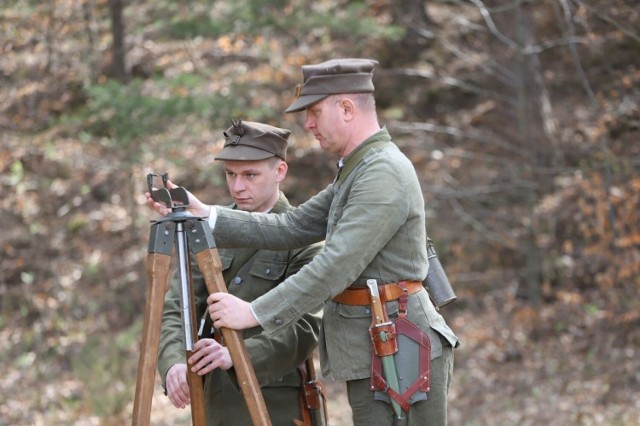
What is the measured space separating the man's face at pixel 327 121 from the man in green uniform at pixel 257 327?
20.6 inches

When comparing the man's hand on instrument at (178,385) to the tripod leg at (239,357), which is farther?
the man's hand on instrument at (178,385)

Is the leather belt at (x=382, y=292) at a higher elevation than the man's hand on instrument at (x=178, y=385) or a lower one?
higher

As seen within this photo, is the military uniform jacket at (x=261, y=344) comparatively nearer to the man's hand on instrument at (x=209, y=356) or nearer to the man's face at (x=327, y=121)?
the man's hand on instrument at (x=209, y=356)

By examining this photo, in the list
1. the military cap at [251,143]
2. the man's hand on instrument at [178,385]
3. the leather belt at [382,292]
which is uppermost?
the military cap at [251,143]

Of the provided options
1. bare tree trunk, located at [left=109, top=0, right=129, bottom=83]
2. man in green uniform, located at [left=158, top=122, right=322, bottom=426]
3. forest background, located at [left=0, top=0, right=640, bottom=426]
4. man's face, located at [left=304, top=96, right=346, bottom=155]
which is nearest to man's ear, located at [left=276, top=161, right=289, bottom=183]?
man in green uniform, located at [left=158, top=122, right=322, bottom=426]

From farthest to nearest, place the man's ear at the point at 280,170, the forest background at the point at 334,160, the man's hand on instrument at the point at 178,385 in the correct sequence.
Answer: the forest background at the point at 334,160 → the man's ear at the point at 280,170 → the man's hand on instrument at the point at 178,385

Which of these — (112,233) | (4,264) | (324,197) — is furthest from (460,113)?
(324,197)

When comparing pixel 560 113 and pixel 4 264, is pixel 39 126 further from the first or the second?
pixel 560 113

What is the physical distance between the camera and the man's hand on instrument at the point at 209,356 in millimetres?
3387

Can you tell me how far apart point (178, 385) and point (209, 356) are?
1.32ft

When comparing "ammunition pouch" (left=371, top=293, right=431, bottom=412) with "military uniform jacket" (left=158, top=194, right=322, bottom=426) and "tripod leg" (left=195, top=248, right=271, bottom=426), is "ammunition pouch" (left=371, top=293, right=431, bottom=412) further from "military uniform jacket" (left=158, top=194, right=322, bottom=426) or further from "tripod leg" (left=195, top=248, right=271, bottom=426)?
"military uniform jacket" (left=158, top=194, right=322, bottom=426)

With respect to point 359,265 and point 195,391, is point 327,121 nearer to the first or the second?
point 359,265

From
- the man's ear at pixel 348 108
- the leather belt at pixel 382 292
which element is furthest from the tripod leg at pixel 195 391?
the man's ear at pixel 348 108

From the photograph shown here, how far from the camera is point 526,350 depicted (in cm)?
1053
